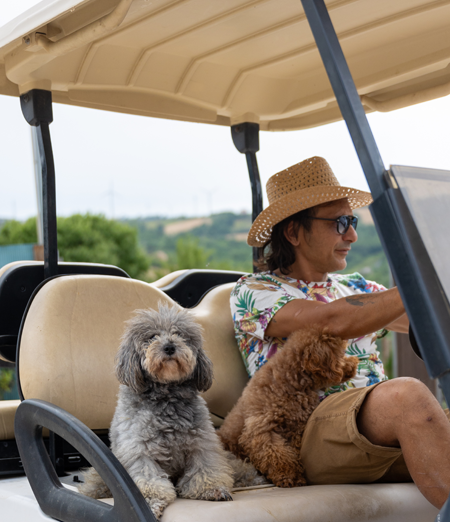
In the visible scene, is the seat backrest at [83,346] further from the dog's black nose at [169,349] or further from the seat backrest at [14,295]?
the dog's black nose at [169,349]

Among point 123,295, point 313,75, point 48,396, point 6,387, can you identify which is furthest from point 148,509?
point 6,387

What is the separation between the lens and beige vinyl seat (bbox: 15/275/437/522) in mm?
1538

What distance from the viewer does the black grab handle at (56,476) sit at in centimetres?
147

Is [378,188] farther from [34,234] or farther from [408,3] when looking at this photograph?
[34,234]

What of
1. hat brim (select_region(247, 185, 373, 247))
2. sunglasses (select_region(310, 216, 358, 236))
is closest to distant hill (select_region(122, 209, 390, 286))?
hat brim (select_region(247, 185, 373, 247))

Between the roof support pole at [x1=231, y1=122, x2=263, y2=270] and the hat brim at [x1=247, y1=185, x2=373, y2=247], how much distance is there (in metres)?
0.27

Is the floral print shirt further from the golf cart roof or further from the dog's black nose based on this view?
the golf cart roof

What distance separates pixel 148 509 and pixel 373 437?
0.70 meters

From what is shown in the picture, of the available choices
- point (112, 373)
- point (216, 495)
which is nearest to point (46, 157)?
point (112, 373)

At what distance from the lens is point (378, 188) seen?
1.16 m

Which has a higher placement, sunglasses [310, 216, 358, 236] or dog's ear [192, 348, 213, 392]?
sunglasses [310, 216, 358, 236]

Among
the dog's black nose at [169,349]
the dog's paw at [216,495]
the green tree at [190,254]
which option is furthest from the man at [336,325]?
the green tree at [190,254]

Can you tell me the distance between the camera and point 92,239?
11.1m

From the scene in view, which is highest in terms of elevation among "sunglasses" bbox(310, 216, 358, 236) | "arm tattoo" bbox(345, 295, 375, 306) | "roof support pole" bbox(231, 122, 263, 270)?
"roof support pole" bbox(231, 122, 263, 270)
